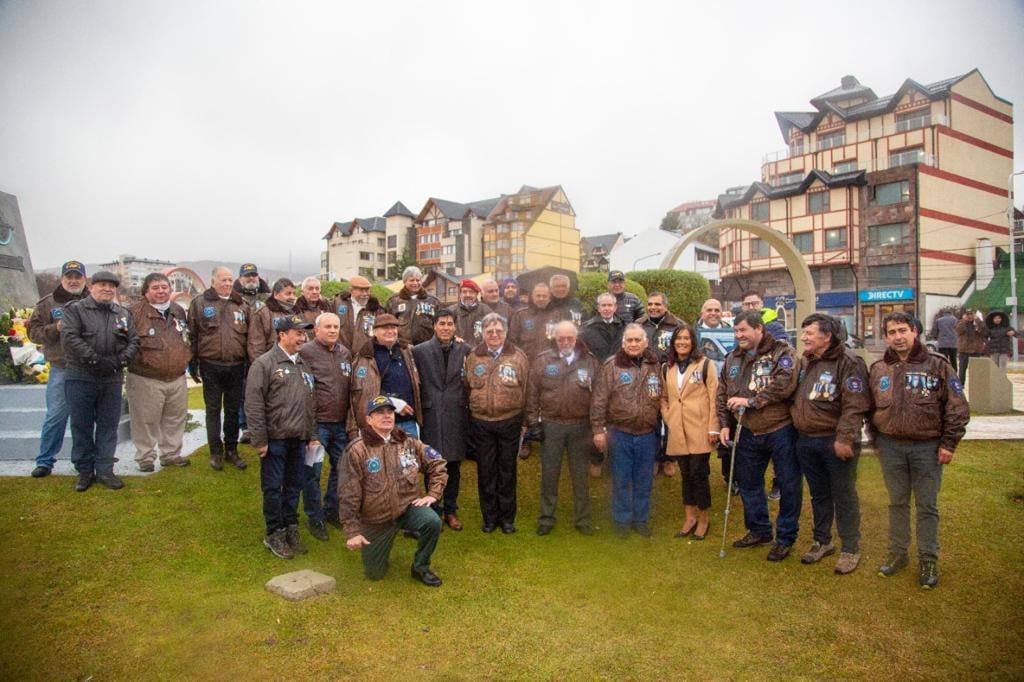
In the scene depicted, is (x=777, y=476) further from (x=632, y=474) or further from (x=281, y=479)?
(x=281, y=479)

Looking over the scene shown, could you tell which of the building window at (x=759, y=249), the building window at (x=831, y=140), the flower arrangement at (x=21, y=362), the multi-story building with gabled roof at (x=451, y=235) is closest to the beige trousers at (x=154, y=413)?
the flower arrangement at (x=21, y=362)

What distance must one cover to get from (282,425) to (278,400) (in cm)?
21

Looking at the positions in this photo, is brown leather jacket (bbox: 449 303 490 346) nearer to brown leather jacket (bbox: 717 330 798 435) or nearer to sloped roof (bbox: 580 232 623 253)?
brown leather jacket (bbox: 717 330 798 435)

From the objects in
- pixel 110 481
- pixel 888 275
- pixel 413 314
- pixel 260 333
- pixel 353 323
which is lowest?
pixel 110 481

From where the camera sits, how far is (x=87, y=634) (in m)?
3.71

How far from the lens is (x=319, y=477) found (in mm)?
5449

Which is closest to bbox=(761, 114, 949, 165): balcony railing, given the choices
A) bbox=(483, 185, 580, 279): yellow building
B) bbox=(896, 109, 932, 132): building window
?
bbox=(896, 109, 932, 132): building window

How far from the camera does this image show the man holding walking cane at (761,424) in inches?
195

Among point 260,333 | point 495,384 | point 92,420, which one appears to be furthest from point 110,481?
point 495,384

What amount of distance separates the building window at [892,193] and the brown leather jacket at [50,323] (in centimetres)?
4048

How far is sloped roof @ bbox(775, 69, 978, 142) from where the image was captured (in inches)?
1389

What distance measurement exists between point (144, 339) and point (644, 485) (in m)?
5.48

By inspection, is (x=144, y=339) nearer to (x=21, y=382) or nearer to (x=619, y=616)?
(x=21, y=382)

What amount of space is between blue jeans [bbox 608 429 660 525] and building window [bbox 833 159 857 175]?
39122 millimetres
